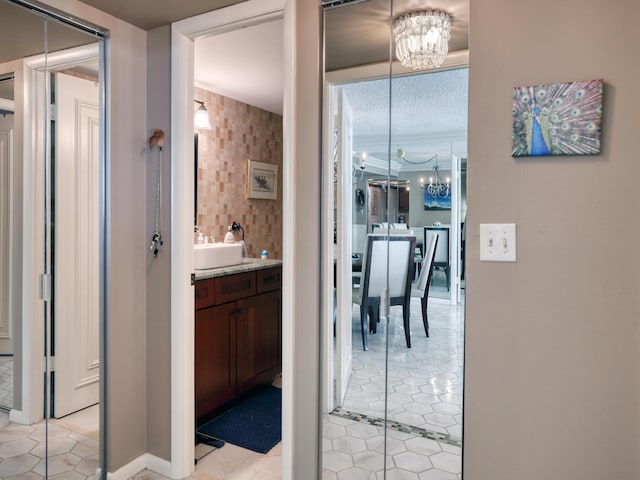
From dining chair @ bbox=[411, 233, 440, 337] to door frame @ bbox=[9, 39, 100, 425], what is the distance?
1.58m

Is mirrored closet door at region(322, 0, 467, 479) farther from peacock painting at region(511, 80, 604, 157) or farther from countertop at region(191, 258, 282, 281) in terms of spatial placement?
countertop at region(191, 258, 282, 281)

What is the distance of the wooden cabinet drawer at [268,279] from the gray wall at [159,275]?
101 centimetres

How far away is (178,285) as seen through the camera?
215cm

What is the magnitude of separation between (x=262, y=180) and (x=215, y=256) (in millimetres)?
1652

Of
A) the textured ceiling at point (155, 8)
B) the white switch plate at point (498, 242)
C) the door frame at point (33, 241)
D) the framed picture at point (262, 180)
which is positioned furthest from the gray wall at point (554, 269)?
the framed picture at point (262, 180)

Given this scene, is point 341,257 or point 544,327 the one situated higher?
point 341,257

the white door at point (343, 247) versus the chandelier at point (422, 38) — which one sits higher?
the chandelier at point (422, 38)

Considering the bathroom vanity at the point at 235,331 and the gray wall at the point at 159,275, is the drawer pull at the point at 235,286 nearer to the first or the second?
the bathroom vanity at the point at 235,331

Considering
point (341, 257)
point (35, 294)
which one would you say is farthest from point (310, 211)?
point (35, 294)

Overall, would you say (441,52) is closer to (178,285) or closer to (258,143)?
(178,285)

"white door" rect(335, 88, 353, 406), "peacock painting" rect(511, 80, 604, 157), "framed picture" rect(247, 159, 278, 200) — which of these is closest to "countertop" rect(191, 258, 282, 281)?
"white door" rect(335, 88, 353, 406)

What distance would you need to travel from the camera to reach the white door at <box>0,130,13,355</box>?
70.2 inches

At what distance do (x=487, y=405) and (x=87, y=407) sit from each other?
1.76 meters

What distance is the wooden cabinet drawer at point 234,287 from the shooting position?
2785 mm
